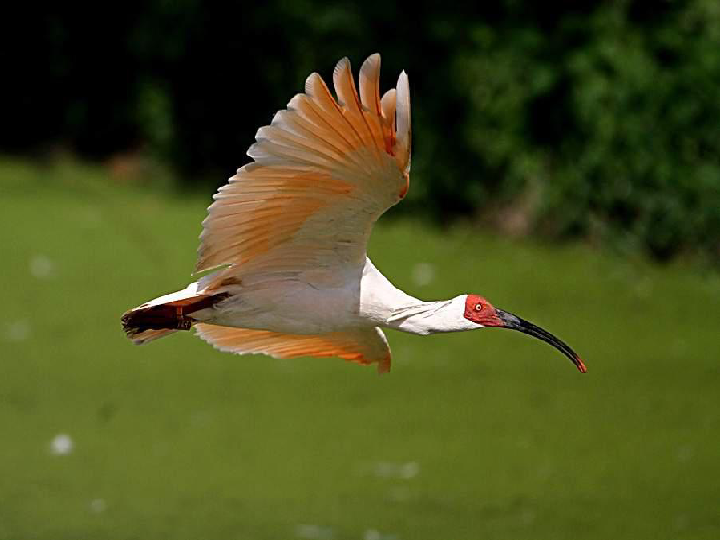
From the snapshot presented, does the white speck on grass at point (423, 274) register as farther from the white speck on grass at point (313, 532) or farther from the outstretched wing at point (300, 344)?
the outstretched wing at point (300, 344)

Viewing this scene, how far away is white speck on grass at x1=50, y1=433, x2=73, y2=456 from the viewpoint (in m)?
4.85

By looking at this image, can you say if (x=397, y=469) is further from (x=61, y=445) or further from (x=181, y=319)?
(x=181, y=319)

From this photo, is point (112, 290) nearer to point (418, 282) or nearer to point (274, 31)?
point (418, 282)

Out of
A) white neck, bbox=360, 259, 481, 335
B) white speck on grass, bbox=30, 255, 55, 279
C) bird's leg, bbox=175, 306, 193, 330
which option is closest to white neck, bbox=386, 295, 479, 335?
white neck, bbox=360, 259, 481, 335

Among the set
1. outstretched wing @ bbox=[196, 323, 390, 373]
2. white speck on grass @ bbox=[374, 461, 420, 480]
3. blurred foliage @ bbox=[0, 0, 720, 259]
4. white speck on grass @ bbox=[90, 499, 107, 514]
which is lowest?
white speck on grass @ bbox=[374, 461, 420, 480]

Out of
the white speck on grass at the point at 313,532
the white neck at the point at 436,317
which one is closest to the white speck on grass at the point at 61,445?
the white speck on grass at the point at 313,532

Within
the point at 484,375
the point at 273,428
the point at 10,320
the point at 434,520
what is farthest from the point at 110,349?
the point at 434,520

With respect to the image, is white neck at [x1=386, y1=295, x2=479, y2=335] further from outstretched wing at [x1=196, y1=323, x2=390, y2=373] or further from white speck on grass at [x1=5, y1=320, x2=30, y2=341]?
white speck on grass at [x1=5, y1=320, x2=30, y2=341]

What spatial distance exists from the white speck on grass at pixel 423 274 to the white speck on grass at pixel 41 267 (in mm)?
1625

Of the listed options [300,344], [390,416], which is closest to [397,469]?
[390,416]

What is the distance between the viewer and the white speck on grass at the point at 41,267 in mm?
6668

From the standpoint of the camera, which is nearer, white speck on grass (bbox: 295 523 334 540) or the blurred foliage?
white speck on grass (bbox: 295 523 334 540)

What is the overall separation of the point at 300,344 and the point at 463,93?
3.72 m

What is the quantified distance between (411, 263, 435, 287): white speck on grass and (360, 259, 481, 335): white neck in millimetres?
3158
